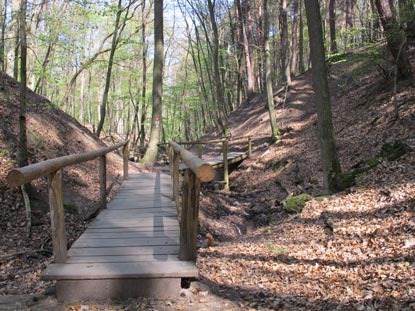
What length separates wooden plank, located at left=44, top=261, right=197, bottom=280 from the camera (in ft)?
12.8

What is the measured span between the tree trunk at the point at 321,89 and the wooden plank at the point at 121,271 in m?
5.16

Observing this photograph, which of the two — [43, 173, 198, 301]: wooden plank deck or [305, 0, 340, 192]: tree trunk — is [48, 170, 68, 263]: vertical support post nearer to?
[43, 173, 198, 301]: wooden plank deck

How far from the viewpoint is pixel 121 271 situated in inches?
158

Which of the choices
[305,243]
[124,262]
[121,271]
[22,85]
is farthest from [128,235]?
[22,85]

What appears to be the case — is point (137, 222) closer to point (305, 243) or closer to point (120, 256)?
point (120, 256)

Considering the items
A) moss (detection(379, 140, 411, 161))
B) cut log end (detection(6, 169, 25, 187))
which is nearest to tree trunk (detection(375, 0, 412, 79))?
moss (detection(379, 140, 411, 161))

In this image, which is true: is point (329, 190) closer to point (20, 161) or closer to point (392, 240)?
point (392, 240)

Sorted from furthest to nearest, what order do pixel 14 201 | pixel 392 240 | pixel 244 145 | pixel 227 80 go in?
1. pixel 227 80
2. pixel 244 145
3. pixel 14 201
4. pixel 392 240

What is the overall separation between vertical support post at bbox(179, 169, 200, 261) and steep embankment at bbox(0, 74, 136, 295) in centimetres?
231

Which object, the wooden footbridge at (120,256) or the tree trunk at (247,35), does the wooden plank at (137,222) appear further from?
the tree trunk at (247,35)

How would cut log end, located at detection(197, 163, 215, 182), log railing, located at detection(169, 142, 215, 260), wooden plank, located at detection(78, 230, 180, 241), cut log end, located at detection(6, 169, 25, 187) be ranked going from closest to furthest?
cut log end, located at detection(6, 169, 25, 187) → cut log end, located at detection(197, 163, 215, 182) → log railing, located at detection(169, 142, 215, 260) → wooden plank, located at detection(78, 230, 180, 241)

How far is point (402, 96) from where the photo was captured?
503 inches

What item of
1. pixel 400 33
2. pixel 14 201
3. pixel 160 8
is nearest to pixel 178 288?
pixel 14 201

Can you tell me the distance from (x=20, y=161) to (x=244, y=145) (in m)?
14.2
